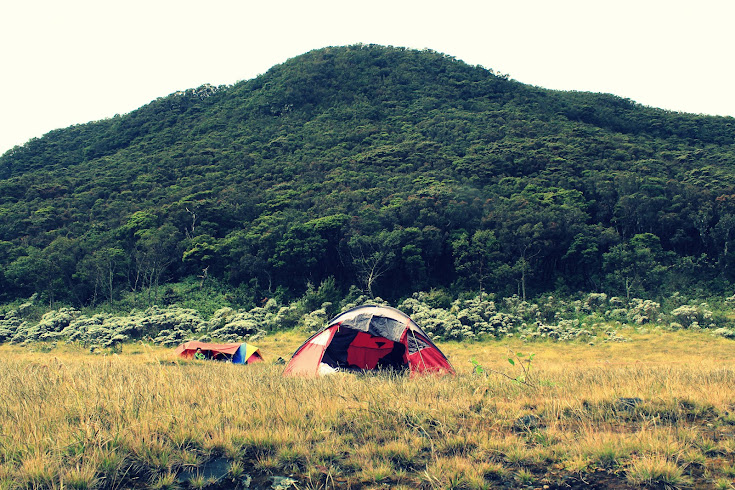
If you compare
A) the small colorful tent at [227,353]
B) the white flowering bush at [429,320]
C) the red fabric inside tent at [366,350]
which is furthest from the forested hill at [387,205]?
the red fabric inside tent at [366,350]

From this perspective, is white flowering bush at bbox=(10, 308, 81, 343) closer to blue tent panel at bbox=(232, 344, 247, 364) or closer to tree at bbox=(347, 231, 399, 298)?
blue tent panel at bbox=(232, 344, 247, 364)

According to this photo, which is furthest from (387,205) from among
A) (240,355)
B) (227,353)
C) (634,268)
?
(227,353)

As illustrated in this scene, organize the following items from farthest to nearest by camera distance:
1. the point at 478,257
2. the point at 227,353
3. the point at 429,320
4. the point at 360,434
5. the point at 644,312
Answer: the point at 478,257, the point at 644,312, the point at 429,320, the point at 227,353, the point at 360,434

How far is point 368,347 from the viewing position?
38.3 ft

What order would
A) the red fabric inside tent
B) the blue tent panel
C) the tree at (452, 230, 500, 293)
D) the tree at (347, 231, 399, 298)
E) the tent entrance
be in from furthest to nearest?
the tree at (347, 231, 399, 298) → the tree at (452, 230, 500, 293) → the blue tent panel → the red fabric inside tent → the tent entrance

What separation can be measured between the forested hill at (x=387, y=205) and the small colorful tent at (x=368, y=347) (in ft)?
55.8

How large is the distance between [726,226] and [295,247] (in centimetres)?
2739

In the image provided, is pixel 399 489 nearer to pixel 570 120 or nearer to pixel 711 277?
pixel 711 277

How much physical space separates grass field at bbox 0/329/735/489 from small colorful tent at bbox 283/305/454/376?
363 cm

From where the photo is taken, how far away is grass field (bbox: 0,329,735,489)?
364cm

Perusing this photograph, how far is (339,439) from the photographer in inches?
167

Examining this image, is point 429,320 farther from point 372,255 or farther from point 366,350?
point 366,350

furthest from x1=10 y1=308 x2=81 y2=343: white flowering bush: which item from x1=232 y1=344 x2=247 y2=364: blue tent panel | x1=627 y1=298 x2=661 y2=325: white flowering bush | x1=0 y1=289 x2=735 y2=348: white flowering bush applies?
x1=627 y1=298 x2=661 y2=325: white flowering bush

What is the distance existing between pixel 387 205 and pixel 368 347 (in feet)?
77.1
